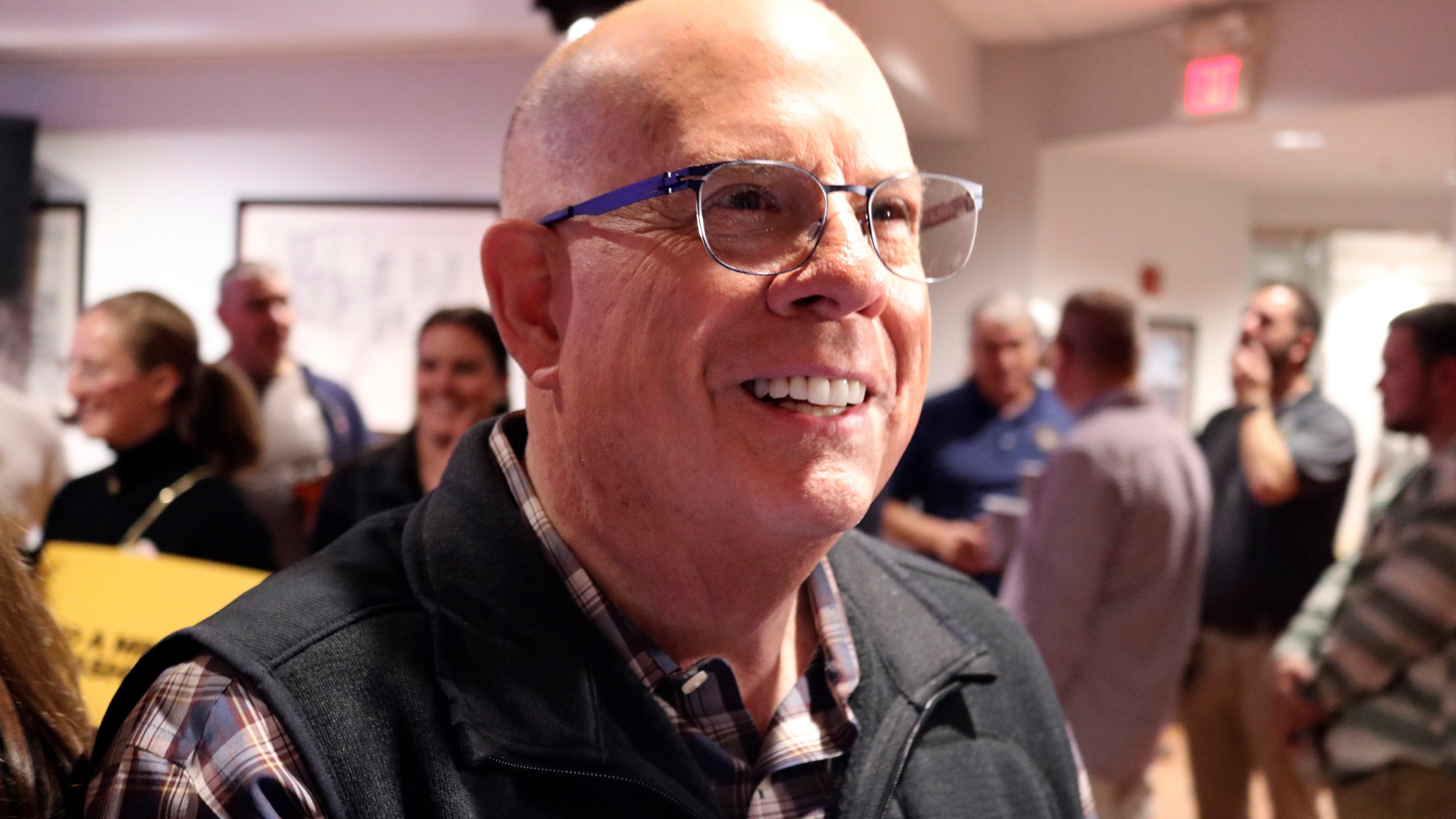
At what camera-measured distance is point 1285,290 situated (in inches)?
136

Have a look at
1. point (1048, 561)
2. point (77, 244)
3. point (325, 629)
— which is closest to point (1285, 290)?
point (1048, 561)

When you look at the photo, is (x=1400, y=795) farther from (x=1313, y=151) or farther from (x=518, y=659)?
(x=1313, y=151)

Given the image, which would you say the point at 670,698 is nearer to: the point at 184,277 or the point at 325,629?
the point at 325,629

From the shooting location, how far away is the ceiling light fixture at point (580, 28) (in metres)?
1.03

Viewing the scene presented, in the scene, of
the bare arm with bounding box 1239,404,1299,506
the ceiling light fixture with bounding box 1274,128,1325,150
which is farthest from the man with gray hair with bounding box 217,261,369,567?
the ceiling light fixture with bounding box 1274,128,1325,150

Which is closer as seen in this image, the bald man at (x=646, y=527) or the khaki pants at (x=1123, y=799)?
the bald man at (x=646, y=527)

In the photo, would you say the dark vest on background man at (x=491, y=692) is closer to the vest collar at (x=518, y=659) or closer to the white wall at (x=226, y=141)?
the vest collar at (x=518, y=659)

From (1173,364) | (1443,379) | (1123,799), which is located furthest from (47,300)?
(1173,364)

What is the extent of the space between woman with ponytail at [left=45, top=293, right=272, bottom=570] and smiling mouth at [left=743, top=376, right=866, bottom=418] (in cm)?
163

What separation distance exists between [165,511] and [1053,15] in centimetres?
455

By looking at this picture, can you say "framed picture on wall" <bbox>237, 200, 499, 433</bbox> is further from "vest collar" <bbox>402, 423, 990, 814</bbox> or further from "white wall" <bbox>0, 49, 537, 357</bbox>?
"vest collar" <bbox>402, 423, 990, 814</bbox>

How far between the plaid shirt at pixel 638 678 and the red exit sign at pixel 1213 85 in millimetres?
4428

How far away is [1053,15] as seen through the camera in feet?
17.4

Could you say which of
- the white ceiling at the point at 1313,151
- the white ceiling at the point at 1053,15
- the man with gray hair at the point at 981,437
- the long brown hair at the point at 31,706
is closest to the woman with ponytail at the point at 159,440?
the long brown hair at the point at 31,706
